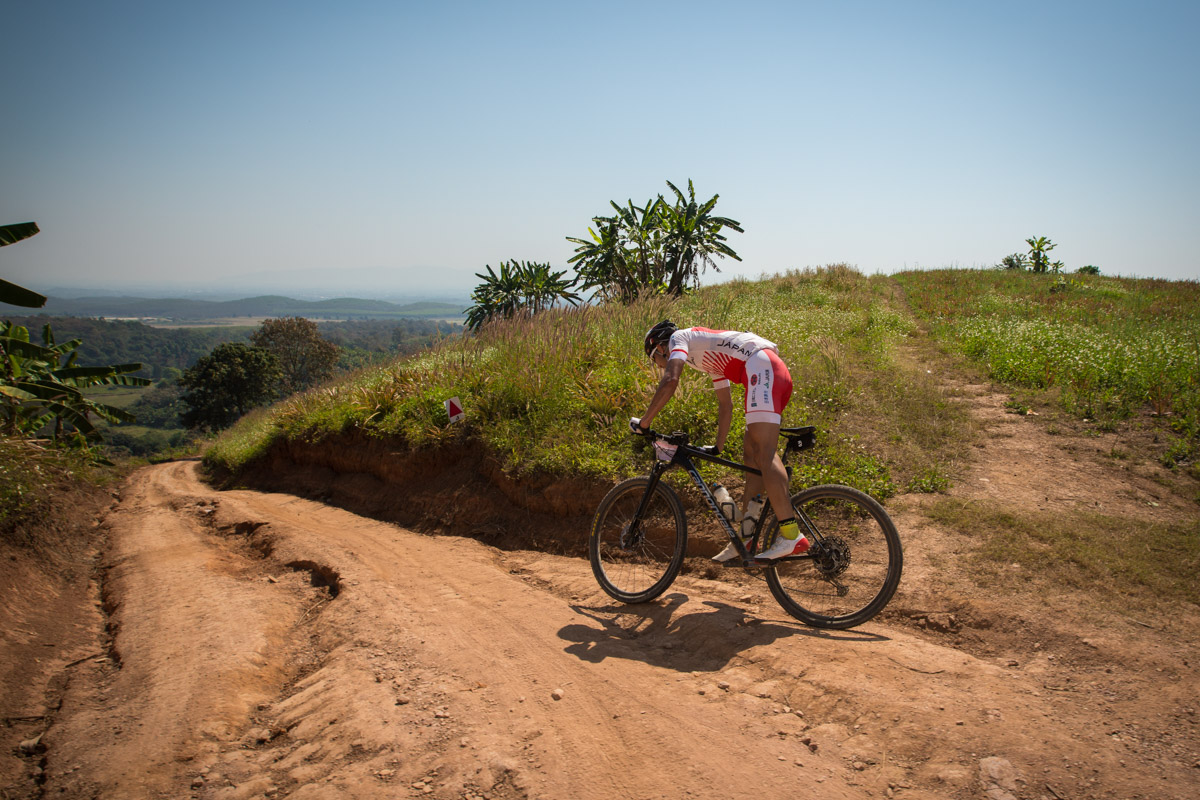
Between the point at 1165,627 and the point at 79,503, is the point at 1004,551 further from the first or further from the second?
the point at 79,503

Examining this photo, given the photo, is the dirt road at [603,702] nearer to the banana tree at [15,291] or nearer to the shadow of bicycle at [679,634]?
the shadow of bicycle at [679,634]

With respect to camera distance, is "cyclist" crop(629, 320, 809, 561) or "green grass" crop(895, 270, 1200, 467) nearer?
"cyclist" crop(629, 320, 809, 561)

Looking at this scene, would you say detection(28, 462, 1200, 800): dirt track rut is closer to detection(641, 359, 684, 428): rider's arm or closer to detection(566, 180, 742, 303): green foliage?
detection(641, 359, 684, 428): rider's arm


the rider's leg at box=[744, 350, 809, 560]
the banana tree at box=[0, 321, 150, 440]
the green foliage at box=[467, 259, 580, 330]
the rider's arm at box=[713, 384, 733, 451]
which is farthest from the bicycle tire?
the green foliage at box=[467, 259, 580, 330]

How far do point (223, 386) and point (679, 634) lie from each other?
4494 centimetres

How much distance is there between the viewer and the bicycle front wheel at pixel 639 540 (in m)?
4.77

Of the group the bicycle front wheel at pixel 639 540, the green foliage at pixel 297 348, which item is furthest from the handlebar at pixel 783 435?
the green foliage at pixel 297 348

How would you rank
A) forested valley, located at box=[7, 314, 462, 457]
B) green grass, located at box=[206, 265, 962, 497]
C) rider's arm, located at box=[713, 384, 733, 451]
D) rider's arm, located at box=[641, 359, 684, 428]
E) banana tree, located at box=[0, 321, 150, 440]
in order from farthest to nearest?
forested valley, located at box=[7, 314, 462, 457] → banana tree, located at box=[0, 321, 150, 440] → green grass, located at box=[206, 265, 962, 497] → rider's arm, located at box=[713, 384, 733, 451] → rider's arm, located at box=[641, 359, 684, 428]

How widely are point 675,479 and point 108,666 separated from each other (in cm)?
504

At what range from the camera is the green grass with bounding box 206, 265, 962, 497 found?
21.3 feet

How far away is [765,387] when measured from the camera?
4297 millimetres

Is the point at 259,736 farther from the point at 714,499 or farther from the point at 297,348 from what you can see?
the point at 297,348

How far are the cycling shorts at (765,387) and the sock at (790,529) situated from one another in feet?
2.38

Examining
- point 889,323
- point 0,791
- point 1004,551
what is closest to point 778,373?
point 1004,551
